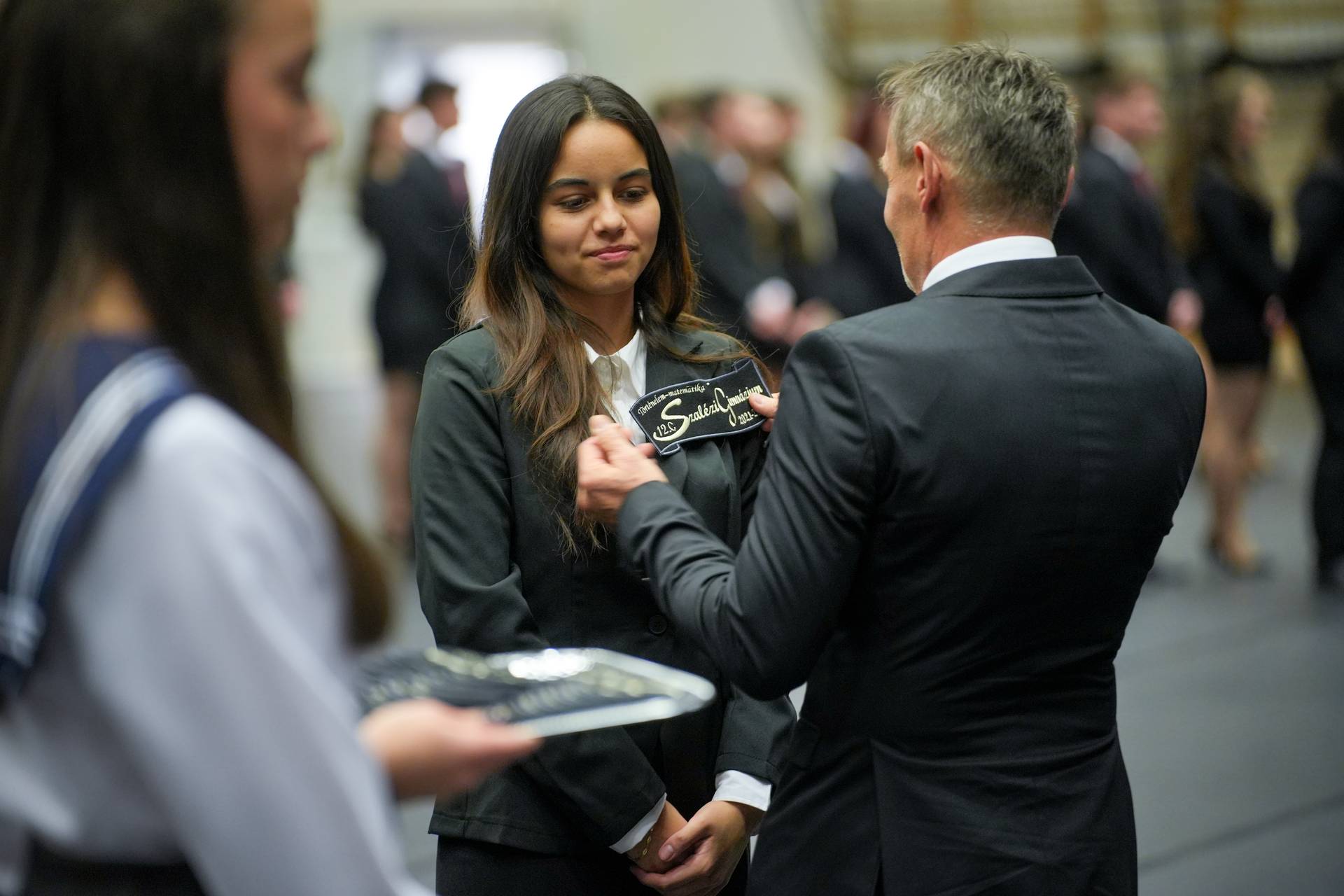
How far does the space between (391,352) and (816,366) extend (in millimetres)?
5152

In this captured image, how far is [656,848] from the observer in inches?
68.5

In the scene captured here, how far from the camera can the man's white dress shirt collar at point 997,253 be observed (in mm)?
1571

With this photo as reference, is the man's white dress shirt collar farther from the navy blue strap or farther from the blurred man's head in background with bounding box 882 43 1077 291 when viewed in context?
the navy blue strap

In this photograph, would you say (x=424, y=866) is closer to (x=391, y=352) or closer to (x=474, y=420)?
(x=474, y=420)

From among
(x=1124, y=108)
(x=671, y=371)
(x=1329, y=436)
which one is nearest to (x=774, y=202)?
(x=1124, y=108)

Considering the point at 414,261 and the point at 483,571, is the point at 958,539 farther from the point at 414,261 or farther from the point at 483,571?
the point at 414,261

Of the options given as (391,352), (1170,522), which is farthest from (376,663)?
(391,352)

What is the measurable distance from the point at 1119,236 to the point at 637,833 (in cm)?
453

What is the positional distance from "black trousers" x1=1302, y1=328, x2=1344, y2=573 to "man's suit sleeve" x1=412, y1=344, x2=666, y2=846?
14.2 feet

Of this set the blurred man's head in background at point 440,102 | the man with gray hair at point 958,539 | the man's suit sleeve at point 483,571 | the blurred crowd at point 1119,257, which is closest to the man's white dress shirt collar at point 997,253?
the man with gray hair at point 958,539

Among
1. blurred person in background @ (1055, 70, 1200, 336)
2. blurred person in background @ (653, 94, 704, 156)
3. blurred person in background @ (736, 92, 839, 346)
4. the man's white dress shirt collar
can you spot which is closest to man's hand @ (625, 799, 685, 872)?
the man's white dress shirt collar

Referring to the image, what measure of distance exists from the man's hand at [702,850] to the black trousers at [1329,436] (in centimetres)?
422

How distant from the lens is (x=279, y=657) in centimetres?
84

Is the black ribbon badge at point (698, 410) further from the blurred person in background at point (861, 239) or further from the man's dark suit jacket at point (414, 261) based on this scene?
the man's dark suit jacket at point (414, 261)
